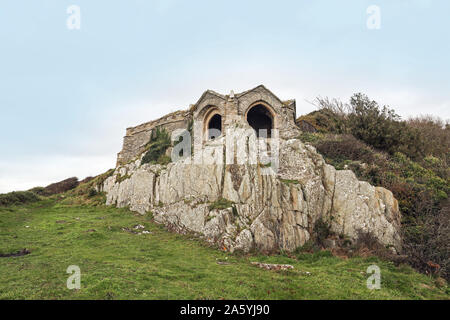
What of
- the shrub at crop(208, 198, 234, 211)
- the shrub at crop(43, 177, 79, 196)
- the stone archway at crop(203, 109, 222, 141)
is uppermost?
the stone archway at crop(203, 109, 222, 141)

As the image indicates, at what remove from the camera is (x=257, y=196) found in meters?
17.7

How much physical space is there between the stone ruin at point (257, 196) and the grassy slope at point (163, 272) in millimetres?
1597

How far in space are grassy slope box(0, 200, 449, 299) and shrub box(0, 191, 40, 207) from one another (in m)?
9.67

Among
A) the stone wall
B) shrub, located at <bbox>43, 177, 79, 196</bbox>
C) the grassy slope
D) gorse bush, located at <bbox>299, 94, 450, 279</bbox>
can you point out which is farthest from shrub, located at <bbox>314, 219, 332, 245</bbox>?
shrub, located at <bbox>43, 177, 79, 196</bbox>

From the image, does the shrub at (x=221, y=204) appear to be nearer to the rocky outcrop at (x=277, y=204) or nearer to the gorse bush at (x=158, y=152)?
the rocky outcrop at (x=277, y=204)

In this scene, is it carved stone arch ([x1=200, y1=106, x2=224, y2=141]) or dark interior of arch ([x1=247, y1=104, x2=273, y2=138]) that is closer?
carved stone arch ([x1=200, y1=106, x2=224, y2=141])

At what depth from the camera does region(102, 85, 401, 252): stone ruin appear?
16.5 metres

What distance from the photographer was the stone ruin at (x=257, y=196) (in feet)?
54.3

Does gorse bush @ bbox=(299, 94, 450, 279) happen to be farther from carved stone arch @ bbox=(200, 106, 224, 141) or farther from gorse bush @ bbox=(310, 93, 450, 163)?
carved stone arch @ bbox=(200, 106, 224, 141)

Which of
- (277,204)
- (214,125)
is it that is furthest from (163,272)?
(214,125)

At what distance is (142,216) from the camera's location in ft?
73.2

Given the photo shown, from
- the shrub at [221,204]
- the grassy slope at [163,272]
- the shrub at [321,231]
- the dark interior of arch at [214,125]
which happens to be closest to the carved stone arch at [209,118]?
the dark interior of arch at [214,125]
